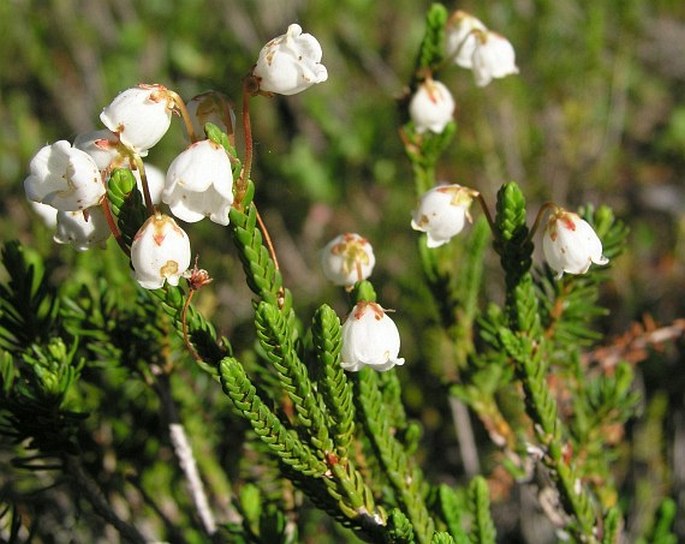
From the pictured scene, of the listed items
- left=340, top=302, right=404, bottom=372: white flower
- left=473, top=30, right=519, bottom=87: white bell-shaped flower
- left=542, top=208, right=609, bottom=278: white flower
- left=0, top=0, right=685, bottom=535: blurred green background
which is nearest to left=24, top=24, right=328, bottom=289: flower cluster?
left=340, top=302, right=404, bottom=372: white flower

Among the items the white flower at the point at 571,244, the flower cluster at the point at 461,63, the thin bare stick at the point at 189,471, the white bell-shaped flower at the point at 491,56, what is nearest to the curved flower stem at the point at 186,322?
the thin bare stick at the point at 189,471

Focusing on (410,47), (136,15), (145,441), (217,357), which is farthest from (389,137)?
(217,357)

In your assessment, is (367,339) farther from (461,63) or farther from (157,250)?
(461,63)

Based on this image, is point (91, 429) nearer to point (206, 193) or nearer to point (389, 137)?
point (206, 193)

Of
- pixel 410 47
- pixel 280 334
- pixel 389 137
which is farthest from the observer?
pixel 410 47

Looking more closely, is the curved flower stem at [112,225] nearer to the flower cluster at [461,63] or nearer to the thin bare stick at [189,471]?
the thin bare stick at [189,471]

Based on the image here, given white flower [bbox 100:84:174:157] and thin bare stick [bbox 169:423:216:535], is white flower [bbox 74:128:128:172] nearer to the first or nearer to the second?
white flower [bbox 100:84:174:157]

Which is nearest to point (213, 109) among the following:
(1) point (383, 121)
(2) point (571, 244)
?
(2) point (571, 244)
